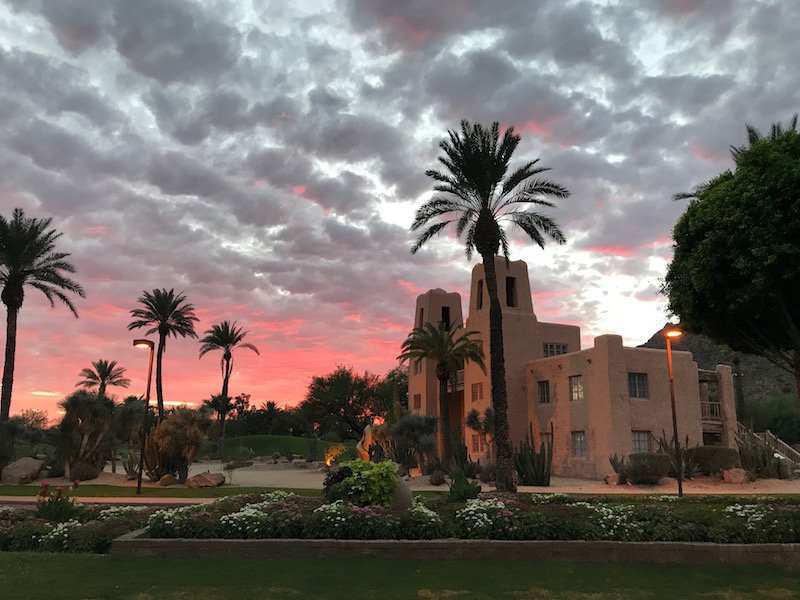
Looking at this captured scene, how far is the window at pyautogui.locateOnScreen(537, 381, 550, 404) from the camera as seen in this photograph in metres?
39.5

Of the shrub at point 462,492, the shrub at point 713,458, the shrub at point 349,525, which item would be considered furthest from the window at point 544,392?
the shrub at point 349,525

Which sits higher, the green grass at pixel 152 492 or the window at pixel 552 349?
the window at pixel 552 349

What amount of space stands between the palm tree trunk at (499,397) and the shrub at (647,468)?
878cm

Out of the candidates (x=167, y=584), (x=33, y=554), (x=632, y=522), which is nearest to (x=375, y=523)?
(x=167, y=584)

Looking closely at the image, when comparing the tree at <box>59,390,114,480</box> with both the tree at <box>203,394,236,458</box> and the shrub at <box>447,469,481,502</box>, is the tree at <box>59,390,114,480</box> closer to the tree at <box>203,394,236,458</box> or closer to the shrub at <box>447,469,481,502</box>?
the tree at <box>203,394,236,458</box>

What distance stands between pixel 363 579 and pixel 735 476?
26.4m

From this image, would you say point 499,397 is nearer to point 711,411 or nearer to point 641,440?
point 641,440

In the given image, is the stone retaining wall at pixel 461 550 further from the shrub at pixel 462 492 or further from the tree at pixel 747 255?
the tree at pixel 747 255

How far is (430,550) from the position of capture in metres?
10.4

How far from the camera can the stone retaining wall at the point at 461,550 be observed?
10320 millimetres

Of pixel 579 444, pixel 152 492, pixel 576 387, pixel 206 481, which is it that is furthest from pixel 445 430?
pixel 152 492

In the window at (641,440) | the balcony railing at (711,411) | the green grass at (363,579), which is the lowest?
the green grass at (363,579)

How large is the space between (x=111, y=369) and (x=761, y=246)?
73.9 metres

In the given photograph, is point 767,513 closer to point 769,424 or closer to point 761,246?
point 761,246
